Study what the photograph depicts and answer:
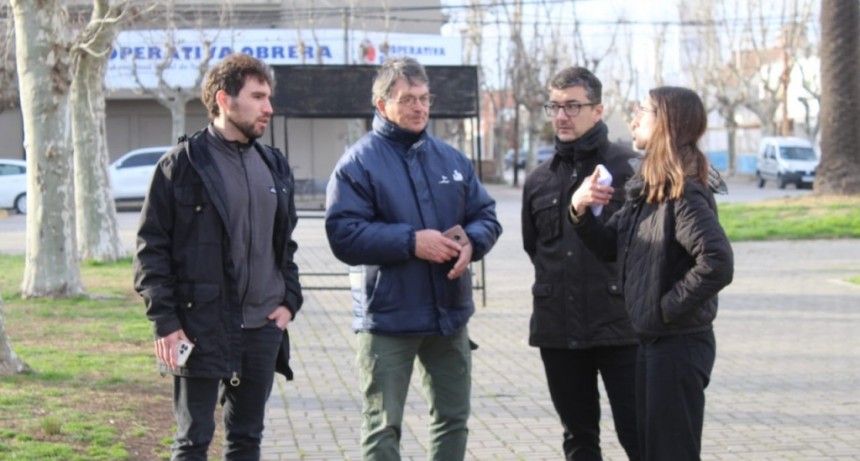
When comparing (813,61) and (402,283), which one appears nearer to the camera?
(402,283)

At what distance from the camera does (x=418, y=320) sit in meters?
5.36

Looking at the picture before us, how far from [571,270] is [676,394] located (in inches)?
40.2

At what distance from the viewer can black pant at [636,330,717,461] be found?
4879 millimetres

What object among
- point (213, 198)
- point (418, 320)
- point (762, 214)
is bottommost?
point (762, 214)

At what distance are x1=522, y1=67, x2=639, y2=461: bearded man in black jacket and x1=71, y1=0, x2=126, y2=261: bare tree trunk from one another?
43.8ft

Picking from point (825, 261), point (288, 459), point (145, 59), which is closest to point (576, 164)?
point (288, 459)

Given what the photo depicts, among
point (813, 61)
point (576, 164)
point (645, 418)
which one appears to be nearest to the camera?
point (645, 418)

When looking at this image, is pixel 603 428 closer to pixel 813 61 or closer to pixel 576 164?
pixel 576 164

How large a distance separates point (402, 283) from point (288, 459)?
2.17m

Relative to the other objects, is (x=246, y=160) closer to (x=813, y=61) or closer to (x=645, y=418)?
(x=645, y=418)

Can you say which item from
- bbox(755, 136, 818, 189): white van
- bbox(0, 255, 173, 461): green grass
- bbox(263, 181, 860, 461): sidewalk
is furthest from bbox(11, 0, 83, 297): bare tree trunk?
bbox(755, 136, 818, 189): white van

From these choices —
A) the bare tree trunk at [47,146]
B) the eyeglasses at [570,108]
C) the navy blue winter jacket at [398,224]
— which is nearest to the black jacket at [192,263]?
the navy blue winter jacket at [398,224]

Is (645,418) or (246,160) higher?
(246,160)

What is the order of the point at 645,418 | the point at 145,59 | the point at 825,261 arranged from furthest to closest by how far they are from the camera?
the point at 145,59
the point at 825,261
the point at 645,418
